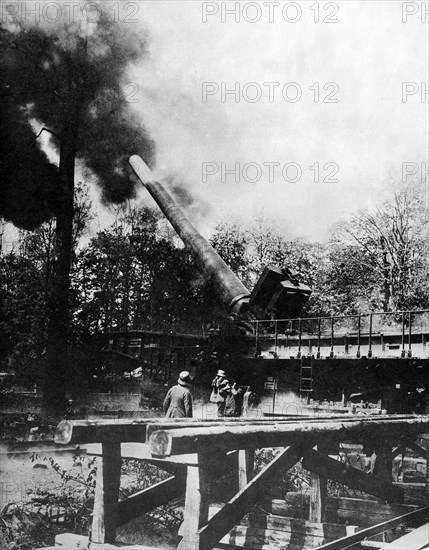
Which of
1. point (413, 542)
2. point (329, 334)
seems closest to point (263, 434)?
point (413, 542)

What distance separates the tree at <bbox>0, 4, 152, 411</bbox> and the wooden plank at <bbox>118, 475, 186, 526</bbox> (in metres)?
8.85

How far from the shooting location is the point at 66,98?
13.5 m

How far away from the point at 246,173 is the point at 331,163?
2958 mm

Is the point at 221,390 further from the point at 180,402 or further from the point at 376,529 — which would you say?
the point at 376,529

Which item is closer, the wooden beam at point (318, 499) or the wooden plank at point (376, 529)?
the wooden plank at point (376, 529)

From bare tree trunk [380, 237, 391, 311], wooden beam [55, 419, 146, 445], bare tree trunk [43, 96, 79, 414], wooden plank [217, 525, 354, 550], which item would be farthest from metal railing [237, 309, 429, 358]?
bare tree trunk [380, 237, 391, 311]

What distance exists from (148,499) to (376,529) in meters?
2.24

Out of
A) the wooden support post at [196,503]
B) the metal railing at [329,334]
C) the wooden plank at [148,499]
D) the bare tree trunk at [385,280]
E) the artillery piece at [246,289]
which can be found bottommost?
the wooden plank at [148,499]

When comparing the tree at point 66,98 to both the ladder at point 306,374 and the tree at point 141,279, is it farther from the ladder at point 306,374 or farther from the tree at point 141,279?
the tree at point 141,279

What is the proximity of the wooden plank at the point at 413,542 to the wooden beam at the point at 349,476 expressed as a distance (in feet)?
2.75

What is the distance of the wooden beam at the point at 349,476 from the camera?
4711 millimetres

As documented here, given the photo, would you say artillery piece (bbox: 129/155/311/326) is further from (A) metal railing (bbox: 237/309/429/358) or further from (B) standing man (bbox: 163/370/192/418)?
(B) standing man (bbox: 163/370/192/418)

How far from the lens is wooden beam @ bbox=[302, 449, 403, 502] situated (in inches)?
185

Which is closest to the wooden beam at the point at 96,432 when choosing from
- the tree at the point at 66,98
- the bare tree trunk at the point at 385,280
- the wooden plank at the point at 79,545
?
the wooden plank at the point at 79,545
